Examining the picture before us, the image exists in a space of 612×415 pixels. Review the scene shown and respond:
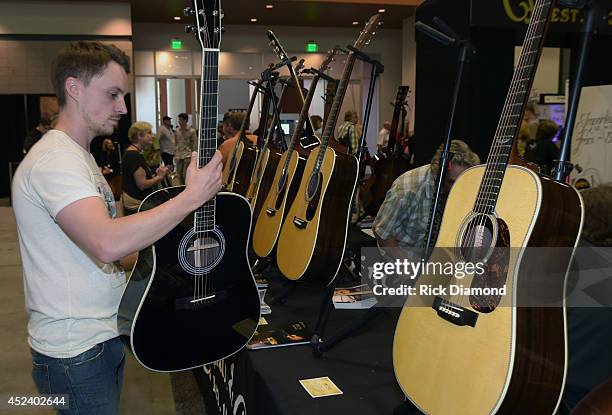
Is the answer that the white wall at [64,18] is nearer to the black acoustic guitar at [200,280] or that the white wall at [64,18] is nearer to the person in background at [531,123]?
the person in background at [531,123]

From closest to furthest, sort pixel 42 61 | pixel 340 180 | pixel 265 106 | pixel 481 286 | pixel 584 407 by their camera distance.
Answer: pixel 584 407, pixel 481 286, pixel 340 180, pixel 265 106, pixel 42 61

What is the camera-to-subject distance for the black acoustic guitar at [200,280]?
72.2 inches

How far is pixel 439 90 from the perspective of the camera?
14.1 feet

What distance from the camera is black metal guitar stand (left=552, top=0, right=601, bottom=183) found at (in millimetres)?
1449

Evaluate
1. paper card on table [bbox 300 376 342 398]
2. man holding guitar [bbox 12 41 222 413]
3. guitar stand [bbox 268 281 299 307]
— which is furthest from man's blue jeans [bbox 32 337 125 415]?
guitar stand [bbox 268 281 299 307]

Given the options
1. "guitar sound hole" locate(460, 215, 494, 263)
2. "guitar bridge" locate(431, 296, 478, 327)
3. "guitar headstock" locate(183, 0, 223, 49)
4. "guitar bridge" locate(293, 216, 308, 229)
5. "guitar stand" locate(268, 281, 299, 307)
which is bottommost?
"guitar stand" locate(268, 281, 299, 307)

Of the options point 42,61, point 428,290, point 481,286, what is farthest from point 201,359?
point 42,61

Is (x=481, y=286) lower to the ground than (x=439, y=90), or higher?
lower

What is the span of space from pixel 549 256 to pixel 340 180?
133 centimetres

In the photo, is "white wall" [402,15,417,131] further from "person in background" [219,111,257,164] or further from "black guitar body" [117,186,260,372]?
"black guitar body" [117,186,260,372]

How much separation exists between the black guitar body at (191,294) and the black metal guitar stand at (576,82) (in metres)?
1.06

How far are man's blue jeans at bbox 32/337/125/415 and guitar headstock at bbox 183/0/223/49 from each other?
1008 mm

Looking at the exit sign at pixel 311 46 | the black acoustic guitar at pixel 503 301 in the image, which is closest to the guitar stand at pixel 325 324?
the black acoustic guitar at pixel 503 301

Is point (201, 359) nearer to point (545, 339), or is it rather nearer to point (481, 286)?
point (481, 286)
